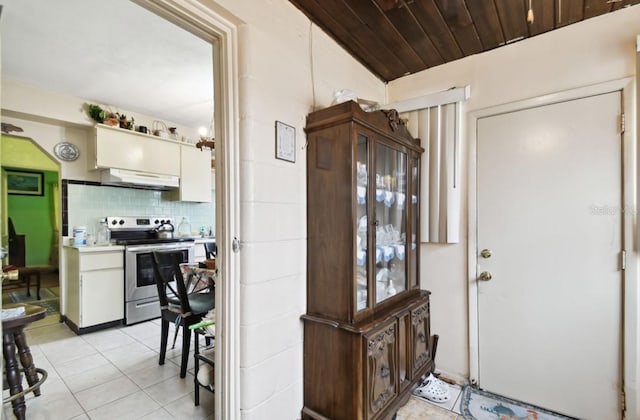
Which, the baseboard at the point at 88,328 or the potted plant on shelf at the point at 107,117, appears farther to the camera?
the potted plant on shelf at the point at 107,117

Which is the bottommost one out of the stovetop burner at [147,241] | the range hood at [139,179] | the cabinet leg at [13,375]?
the cabinet leg at [13,375]

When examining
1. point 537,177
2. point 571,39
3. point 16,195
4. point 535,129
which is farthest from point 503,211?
point 16,195

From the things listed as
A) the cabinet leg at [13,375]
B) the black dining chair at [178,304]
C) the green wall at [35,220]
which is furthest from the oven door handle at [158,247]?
the green wall at [35,220]

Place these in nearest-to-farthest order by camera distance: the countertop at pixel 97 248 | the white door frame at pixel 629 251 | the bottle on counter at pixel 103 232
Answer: the white door frame at pixel 629 251, the countertop at pixel 97 248, the bottle on counter at pixel 103 232

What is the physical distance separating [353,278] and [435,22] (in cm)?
167

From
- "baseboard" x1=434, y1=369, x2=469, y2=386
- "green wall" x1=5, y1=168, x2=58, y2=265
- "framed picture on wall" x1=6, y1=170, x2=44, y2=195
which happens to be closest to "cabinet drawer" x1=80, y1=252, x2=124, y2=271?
"baseboard" x1=434, y1=369, x2=469, y2=386

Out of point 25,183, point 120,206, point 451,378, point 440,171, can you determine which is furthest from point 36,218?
point 451,378

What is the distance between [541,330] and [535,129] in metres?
1.36

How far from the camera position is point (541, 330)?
201cm

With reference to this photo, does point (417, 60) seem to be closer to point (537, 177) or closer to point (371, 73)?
point (371, 73)

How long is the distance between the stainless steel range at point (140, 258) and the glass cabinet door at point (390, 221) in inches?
100

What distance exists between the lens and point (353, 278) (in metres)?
1.58

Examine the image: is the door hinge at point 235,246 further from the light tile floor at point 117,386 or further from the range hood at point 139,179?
the range hood at point 139,179

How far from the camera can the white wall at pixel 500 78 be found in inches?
72.4
